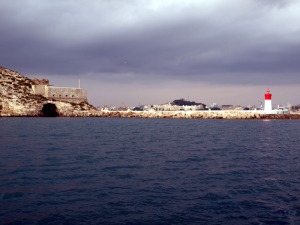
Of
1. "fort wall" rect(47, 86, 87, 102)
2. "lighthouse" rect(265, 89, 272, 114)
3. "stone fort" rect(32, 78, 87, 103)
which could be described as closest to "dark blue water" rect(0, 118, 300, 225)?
"lighthouse" rect(265, 89, 272, 114)

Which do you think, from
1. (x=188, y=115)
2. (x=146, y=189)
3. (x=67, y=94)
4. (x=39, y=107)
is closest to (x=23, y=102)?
(x=39, y=107)

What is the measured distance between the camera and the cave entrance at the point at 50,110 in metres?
111

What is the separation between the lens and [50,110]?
11325cm

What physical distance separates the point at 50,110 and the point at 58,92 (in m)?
12.8

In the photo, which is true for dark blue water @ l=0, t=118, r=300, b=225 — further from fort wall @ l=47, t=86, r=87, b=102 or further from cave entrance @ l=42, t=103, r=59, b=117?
fort wall @ l=47, t=86, r=87, b=102

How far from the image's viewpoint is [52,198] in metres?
13.9

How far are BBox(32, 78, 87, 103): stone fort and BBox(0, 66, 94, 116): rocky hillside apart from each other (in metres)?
3.28

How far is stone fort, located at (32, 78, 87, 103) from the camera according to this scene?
120 m

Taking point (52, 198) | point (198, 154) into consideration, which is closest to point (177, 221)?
point (52, 198)

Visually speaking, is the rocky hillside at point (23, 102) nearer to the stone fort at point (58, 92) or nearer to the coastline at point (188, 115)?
the coastline at point (188, 115)

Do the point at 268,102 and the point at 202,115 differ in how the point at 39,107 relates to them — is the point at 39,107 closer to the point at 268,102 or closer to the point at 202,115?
the point at 202,115

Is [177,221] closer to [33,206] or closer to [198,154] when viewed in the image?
[33,206]

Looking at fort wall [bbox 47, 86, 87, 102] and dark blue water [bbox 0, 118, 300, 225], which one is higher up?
fort wall [bbox 47, 86, 87, 102]

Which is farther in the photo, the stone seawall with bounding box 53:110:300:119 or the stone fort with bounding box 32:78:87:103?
the stone fort with bounding box 32:78:87:103
